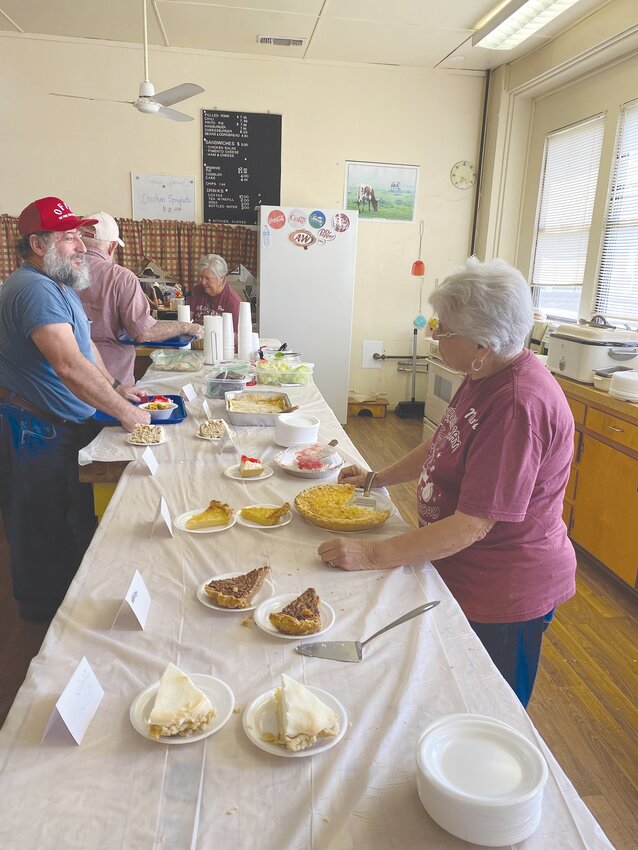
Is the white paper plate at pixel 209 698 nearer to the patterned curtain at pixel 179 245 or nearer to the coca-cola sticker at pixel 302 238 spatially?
the coca-cola sticker at pixel 302 238

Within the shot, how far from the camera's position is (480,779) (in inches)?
28.9

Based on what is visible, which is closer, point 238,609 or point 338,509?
point 238,609

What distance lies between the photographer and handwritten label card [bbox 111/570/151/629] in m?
1.06

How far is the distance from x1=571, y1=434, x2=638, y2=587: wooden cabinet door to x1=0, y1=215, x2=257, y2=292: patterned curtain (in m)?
3.73

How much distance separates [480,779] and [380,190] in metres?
5.67

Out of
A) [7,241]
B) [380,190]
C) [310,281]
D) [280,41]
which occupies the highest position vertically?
[280,41]

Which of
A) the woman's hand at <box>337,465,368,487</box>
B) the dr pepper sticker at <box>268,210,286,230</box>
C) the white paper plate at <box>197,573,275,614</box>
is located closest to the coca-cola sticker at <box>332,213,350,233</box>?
the dr pepper sticker at <box>268,210,286,230</box>

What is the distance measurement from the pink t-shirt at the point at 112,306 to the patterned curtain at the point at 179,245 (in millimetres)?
2394

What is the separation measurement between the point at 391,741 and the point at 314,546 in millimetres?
609

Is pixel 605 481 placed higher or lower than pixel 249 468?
lower

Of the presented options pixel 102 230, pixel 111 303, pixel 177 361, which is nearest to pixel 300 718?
pixel 111 303

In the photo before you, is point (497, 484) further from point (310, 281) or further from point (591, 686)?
point (310, 281)

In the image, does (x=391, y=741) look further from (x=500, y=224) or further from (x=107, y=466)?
(x=500, y=224)

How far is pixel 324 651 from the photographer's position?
1.03 meters
